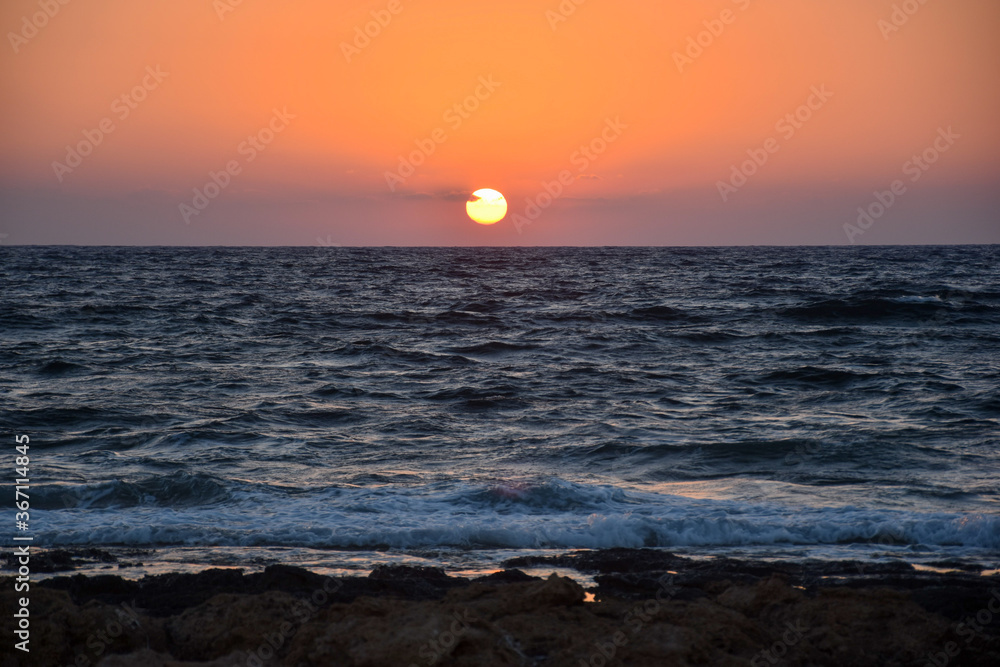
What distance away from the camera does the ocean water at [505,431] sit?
697 cm

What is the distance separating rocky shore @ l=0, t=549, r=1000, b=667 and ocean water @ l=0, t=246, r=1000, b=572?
1.64 meters

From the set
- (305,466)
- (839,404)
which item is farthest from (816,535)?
(839,404)

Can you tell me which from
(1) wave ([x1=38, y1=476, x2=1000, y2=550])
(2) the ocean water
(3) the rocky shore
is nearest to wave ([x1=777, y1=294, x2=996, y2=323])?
(2) the ocean water

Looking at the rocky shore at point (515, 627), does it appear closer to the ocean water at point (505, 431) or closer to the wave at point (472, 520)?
the ocean water at point (505, 431)

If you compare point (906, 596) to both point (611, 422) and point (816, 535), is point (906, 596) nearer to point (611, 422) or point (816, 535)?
point (816, 535)

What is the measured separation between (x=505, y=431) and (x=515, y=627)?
7.70m

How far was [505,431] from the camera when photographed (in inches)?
463

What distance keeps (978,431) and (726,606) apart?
8570mm

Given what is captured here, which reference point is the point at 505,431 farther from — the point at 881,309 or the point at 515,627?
the point at 881,309

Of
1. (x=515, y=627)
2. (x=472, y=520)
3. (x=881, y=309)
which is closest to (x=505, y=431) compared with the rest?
(x=472, y=520)

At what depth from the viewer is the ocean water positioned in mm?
6969

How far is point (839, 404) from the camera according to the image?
530 inches

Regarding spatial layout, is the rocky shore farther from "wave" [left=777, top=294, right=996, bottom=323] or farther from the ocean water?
"wave" [left=777, top=294, right=996, bottom=323]

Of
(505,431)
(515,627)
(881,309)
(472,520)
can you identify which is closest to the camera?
(515,627)
